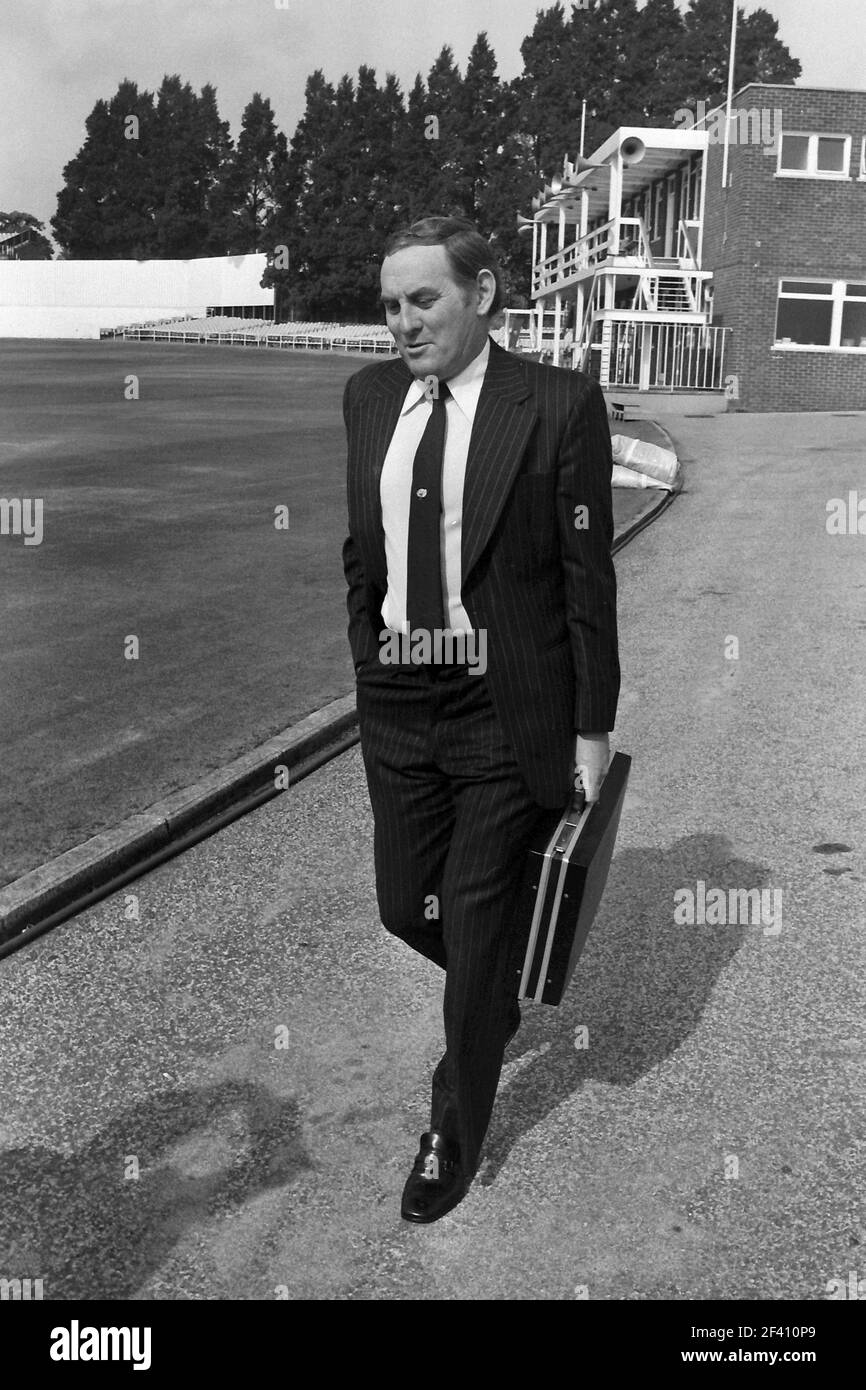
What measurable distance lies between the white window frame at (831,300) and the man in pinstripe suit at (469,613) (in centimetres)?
3112

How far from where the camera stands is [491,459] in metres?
3.05

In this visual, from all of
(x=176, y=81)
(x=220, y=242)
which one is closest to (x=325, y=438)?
(x=220, y=242)

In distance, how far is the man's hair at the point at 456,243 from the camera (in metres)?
3.02

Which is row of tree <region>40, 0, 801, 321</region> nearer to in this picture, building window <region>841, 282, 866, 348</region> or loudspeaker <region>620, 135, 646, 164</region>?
loudspeaker <region>620, 135, 646, 164</region>

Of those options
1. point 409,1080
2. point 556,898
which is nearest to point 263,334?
point 409,1080

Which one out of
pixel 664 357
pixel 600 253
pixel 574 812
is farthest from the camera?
pixel 600 253

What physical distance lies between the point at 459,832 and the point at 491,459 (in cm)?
86

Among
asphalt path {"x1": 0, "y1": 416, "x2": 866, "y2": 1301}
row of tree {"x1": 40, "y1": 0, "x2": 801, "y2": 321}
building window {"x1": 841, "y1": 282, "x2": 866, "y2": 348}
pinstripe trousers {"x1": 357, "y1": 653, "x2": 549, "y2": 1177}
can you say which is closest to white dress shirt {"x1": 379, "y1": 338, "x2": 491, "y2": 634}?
pinstripe trousers {"x1": 357, "y1": 653, "x2": 549, "y2": 1177}

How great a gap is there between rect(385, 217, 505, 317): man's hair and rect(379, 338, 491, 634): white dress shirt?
198 millimetres

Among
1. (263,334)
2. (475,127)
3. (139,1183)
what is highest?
(475,127)

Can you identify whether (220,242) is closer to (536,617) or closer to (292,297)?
(292,297)

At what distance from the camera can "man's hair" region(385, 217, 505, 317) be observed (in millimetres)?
3020

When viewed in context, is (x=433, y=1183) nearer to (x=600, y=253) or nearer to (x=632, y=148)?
(x=632, y=148)

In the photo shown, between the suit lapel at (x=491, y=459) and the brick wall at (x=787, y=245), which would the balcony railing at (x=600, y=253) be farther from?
the suit lapel at (x=491, y=459)
